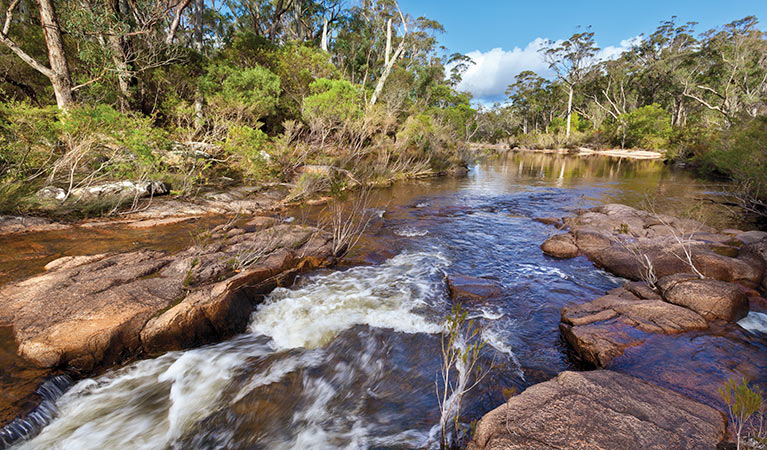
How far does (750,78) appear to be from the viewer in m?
30.4

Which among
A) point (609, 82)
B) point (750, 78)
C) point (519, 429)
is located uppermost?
point (609, 82)

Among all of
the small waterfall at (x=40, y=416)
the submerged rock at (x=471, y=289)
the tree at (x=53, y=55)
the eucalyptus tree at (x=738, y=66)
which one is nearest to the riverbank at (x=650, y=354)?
the submerged rock at (x=471, y=289)

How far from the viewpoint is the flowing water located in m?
3.07

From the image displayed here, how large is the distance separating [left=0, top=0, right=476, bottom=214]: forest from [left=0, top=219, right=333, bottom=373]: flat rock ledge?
441 centimetres

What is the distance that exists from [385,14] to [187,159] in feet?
90.4

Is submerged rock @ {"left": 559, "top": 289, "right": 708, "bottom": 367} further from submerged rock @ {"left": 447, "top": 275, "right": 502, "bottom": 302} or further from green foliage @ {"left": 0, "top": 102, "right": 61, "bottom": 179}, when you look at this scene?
green foliage @ {"left": 0, "top": 102, "right": 61, "bottom": 179}

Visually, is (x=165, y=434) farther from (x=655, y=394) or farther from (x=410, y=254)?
(x=410, y=254)

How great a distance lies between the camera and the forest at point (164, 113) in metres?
7.59

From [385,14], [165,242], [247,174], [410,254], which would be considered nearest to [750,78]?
[385,14]

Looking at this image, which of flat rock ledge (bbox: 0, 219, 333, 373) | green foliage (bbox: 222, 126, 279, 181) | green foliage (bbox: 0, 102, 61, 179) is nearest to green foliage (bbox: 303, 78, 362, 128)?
green foliage (bbox: 222, 126, 279, 181)

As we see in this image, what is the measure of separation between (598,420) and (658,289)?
12.4ft

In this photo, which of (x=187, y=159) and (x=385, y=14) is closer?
(x=187, y=159)

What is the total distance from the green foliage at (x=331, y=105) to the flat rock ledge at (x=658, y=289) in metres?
11.5

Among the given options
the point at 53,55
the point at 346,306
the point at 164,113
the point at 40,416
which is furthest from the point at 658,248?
the point at 164,113
